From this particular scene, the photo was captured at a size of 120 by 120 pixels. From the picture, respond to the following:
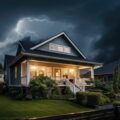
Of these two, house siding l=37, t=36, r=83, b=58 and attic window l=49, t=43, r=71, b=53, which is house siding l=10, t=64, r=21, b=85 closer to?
house siding l=37, t=36, r=83, b=58

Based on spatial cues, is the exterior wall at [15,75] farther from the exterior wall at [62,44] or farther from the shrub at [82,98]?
the shrub at [82,98]

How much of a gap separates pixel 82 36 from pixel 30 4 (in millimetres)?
25584

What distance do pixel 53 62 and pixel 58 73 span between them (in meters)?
4.47

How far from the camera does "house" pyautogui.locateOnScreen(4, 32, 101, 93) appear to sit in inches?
1004

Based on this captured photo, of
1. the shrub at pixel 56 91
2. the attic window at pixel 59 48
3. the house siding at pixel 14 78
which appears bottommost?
the shrub at pixel 56 91

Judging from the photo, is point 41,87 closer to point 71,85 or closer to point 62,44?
point 71,85

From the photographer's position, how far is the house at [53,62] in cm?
2550

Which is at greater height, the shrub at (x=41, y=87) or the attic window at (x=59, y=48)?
the attic window at (x=59, y=48)

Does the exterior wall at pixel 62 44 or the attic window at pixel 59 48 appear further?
the attic window at pixel 59 48

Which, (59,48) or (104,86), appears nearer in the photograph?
(104,86)

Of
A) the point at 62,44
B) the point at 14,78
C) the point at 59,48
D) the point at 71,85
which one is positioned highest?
the point at 62,44

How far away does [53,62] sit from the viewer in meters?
26.5

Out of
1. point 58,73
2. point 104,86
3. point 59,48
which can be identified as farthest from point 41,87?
point 59,48

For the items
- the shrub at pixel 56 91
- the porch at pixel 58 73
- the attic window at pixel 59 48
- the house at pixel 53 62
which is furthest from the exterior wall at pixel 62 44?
the shrub at pixel 56 91
